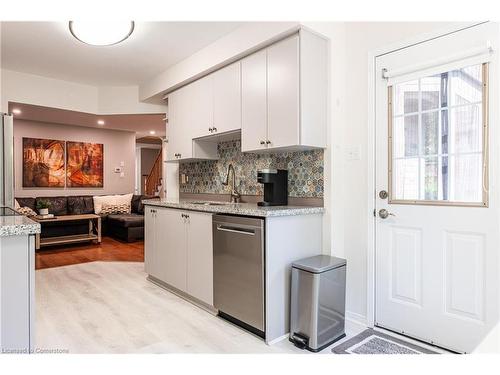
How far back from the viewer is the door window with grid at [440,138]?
1.96 metres

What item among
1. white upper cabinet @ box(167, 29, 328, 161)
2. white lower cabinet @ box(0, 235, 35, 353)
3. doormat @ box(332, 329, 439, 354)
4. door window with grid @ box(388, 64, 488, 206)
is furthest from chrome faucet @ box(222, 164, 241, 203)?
white lower cabinet @ box(0, 235, 35, 353)

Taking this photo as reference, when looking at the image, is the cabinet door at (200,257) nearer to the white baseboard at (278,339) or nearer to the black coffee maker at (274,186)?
the black coffee maker at (274,186)

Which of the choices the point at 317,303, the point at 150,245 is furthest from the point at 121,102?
the point at 317,303

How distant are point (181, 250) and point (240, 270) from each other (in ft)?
2.91

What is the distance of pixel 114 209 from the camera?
669cm

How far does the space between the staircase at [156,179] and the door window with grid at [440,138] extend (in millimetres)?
7210

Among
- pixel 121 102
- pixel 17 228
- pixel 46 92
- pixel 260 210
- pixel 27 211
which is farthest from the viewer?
pixel 27 211

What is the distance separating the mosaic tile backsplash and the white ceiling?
3.65 ft

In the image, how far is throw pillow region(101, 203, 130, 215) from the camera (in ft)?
21.6

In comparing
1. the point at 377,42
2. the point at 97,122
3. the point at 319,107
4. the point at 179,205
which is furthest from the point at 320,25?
the point at 97,122

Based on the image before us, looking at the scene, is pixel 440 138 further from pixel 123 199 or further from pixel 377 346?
pixel 123 199

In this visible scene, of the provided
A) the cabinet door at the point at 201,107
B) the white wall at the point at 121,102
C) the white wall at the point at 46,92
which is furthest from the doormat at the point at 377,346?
the white wall at the point at 46,92

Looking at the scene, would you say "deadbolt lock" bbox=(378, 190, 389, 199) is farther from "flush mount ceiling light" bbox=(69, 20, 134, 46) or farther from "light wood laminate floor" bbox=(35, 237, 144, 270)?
"light wood laminate floor" bbox=(35, 237, 144, 270)
